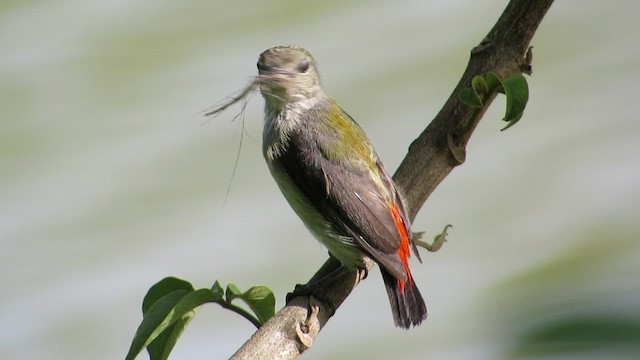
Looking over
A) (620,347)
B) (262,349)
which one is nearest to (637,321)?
(620,347)

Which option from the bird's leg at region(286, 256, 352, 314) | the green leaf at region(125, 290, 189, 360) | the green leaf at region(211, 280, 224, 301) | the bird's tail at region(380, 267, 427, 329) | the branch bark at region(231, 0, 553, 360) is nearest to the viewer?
the green leaf at region(125, 290, 189, 360)

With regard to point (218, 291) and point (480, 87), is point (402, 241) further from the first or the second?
point (218, 291)

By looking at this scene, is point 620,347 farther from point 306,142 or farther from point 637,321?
point 306,142

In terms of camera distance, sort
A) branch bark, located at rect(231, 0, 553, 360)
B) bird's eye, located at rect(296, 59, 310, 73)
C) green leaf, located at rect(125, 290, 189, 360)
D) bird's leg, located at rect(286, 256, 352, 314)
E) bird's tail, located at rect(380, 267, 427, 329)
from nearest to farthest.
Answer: green leaf, located at rect(125, 290, 189, 360), branch bark, located at rect(231, 0, 553, 360), bird's leg, located at rect(286, 256, 352, 314), bird's tail, located at rect(380, 267, 427, 329), bird's eye, located at rect(296, 59, 310, 73)

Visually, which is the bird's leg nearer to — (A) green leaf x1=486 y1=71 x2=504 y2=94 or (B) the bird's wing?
(B) the bird's wing

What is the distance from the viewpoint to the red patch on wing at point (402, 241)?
2.42 meters

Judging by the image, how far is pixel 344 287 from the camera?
230 centimetres

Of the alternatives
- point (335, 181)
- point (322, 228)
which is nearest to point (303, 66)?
point (335, 181)

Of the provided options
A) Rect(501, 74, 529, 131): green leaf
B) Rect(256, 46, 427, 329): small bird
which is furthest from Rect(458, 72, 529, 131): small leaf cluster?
Rect(256, 46, 427, 329): small bird

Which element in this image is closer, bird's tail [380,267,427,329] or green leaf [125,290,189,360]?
green leaf [125,290,189,360]

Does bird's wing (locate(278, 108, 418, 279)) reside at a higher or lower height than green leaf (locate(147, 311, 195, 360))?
higher

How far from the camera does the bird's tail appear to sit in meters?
2.38

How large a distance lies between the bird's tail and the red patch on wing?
0.04ft

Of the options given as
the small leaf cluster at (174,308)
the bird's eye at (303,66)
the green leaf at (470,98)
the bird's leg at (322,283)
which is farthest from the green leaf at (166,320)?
the bird's eye at (303,66)
